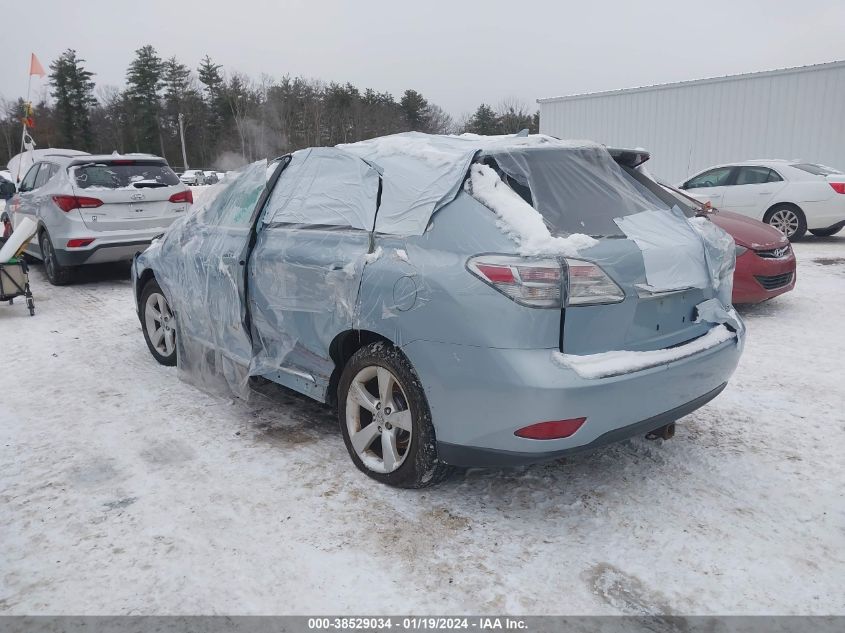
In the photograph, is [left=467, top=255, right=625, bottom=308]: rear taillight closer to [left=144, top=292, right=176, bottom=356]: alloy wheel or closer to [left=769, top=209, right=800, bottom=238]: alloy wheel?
[left=144, top=292, right=176, bottom=356]: alloy wheel

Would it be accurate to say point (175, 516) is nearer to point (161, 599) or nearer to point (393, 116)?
point (161, 599)

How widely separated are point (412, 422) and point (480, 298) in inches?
28.1

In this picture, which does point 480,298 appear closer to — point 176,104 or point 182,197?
point 182,197

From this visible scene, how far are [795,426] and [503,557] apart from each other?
7.41ft

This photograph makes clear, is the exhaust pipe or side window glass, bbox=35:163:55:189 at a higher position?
side window glass, bbox=35:163:55:189

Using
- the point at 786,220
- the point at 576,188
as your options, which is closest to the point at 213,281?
the point at 576,188

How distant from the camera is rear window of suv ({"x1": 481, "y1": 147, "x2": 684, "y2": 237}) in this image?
2.86m

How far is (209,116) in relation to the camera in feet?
225

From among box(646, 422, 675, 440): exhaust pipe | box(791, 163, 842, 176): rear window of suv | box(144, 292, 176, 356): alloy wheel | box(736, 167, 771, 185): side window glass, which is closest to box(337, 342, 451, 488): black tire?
box(646, 422, 675, 440): exhaust pipe

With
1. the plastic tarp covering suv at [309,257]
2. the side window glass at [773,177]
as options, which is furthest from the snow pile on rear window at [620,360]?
the side window glass at [773,177]

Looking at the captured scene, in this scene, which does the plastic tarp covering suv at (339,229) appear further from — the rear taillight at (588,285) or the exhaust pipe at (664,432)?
the exhaust pipe at (664,432)

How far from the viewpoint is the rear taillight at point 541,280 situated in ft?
8.38

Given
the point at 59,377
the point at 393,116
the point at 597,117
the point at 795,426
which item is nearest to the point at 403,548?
the point at 795,426

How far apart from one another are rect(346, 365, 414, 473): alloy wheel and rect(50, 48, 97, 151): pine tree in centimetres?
7251
